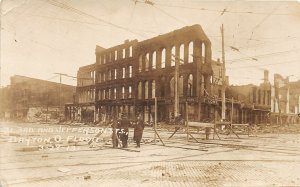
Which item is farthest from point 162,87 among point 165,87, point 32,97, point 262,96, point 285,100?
point 32,97

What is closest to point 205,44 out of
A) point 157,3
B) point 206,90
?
point 206,90

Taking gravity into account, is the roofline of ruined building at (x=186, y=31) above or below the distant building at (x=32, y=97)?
above

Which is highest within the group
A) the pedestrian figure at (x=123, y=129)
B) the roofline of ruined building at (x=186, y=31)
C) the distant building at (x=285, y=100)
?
the roofline of ruined building at (x=186, y=31)

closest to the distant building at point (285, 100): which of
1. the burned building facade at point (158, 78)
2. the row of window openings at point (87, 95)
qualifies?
the burned building facade at point (158, 78)

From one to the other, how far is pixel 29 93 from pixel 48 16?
37.3 meters

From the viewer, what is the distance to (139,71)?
103 feet

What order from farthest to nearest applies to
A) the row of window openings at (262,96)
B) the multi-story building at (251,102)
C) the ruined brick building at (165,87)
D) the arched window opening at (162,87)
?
1. the row of window openings at (262,96)
2. the multi-story building at (251,102)
3. the arched window opening at (162,87)
4. the ruined brick building at (165,87)

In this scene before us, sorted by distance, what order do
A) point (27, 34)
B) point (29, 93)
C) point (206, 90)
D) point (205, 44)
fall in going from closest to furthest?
point (27, 34), point (205, 44), point (206, 90), point (29, 93)

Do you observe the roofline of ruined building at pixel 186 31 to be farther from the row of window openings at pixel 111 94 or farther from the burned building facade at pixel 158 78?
the row of window openings at pixel 111 94

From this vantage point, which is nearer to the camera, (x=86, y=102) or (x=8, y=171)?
(x=8, y=171)

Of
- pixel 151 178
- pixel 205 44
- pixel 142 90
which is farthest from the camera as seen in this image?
pixel 142 90

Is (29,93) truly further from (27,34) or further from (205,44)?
(27,34)

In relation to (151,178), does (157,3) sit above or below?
above

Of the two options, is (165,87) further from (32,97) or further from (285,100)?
(32,97)
